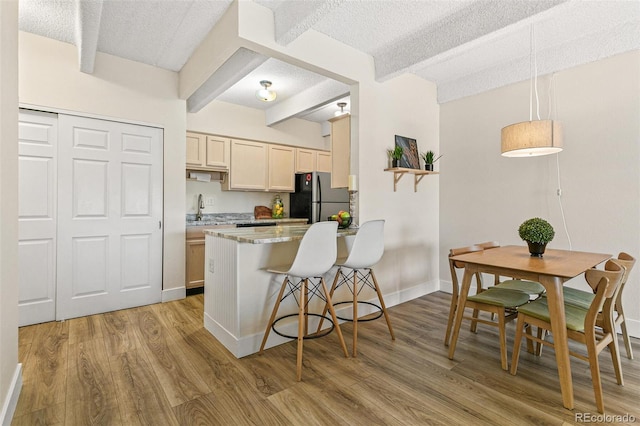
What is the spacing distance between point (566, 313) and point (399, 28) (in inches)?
101

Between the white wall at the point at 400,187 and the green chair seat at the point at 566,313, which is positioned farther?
the white wall at the point at 400,187

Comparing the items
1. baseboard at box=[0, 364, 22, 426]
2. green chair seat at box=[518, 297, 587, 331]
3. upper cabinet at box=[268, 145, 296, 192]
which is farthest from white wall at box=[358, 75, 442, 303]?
baseboard at box=[0, 364, 22, 426]

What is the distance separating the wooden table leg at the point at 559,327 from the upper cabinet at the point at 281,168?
13.2 feet

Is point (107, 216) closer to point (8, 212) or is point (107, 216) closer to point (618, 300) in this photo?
point (8, 212)

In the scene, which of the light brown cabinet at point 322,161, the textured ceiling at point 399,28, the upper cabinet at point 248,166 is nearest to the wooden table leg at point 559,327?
the textured ceiling at point 399,28

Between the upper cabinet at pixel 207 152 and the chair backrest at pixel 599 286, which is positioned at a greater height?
the upper cabinet at pixel 207 152

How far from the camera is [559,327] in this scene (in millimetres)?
1789

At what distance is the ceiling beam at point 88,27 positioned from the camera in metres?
2.21

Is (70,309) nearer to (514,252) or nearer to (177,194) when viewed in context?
(177,194)

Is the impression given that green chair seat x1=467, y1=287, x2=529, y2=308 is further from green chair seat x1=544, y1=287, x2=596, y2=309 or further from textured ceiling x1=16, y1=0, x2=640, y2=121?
textured ceiling x1=16, y1=0, x2=640, y2=121

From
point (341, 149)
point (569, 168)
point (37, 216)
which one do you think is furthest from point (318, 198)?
point (37, 216)

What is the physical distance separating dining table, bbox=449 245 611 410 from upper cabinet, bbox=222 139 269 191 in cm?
335

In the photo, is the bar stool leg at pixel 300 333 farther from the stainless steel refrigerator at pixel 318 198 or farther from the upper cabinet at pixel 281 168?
the upper cabinet at pixel 281 168

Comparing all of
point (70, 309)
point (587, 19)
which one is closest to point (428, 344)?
point (587, 19)
